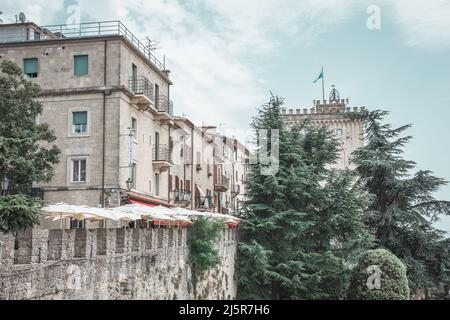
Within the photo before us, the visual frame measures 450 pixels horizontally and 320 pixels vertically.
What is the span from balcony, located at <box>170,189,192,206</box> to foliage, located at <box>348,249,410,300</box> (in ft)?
48.1

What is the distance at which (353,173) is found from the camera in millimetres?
33156

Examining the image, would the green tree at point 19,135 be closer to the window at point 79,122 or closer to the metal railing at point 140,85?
the window at point 79,122

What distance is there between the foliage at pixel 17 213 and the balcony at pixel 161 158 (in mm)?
16317

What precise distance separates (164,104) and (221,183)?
15226mm

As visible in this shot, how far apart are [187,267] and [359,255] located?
11.2 meters

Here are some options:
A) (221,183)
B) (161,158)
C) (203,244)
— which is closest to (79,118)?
(161,158)

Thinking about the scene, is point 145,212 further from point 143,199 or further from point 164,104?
point 164,104

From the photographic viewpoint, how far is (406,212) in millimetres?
34344

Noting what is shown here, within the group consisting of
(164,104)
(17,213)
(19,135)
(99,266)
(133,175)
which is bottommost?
(99,266)

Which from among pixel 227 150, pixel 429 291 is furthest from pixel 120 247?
pixel 227 150

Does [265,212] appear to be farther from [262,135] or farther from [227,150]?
[227,150]

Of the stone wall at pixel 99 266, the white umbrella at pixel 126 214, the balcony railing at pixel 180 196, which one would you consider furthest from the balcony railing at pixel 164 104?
the stone wall at pixel 99 266

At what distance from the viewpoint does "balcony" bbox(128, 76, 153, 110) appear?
32.9 metres
